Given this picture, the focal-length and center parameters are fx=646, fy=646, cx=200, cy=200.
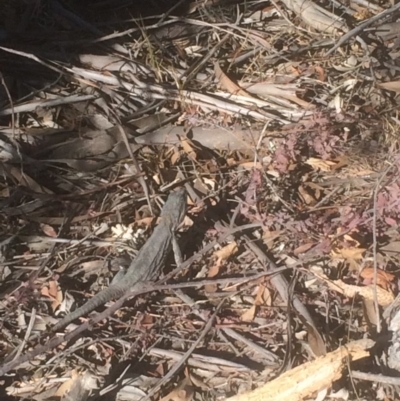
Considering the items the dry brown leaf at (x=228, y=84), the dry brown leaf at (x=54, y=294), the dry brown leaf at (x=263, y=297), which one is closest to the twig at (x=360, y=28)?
the dry brown leaf at (x=228, y=84)

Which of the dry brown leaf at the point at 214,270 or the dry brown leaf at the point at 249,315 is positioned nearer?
the dry brown leaf at the point at 249,315

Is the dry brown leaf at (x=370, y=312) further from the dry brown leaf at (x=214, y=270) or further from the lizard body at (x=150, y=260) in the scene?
the lizard body at (x=150, y=260)

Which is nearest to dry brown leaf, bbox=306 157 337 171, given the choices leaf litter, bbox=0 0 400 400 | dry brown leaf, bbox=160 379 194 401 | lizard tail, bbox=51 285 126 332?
leaf litter, bbox=0 0 400 400

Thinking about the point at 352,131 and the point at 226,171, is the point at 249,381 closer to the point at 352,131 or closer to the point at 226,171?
the point at 226,171

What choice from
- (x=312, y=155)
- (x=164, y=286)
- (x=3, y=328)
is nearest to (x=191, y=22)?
(x=312, y=155)

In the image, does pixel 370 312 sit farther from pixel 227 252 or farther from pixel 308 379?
pixel 227 252

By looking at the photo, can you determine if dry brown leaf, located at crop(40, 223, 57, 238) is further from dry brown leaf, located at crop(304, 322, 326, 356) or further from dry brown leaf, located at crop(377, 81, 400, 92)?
dry brown leaf, located at crop(377, 81, 400, 92)
